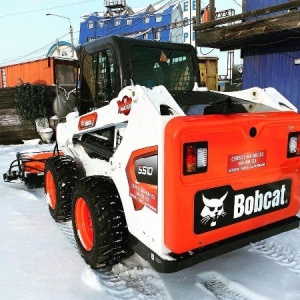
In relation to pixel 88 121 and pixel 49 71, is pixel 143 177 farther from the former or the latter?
pixel 49 71

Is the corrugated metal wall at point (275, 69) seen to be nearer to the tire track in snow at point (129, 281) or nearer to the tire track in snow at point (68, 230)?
the tire track in snow at point (68, 230)

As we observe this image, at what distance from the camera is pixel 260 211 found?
263 centimetres

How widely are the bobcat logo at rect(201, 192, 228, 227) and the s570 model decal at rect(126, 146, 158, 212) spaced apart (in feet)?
1.17

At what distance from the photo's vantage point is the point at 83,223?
3156 mm

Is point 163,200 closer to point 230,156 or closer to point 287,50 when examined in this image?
point 230,156

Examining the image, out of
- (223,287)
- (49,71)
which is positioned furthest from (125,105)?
(49,71)

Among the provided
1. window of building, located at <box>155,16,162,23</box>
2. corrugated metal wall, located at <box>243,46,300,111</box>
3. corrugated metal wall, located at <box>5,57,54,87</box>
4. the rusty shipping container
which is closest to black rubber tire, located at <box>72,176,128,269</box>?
corrugated metal wall, located at <box>243,46,300,111</box>

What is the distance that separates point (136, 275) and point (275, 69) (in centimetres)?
860

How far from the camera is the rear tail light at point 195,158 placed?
7.13 feet

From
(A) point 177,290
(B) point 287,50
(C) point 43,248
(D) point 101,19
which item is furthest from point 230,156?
(D) point 101,19

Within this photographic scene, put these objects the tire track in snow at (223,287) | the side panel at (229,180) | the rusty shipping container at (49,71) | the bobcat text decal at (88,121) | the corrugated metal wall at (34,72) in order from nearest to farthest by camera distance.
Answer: the side panel at (229,180), the tire track in snow at (223,287), the bobcat text decal at (88,121), the rusty shipping container at (49,71), the corrugated metal wall at (34,72)

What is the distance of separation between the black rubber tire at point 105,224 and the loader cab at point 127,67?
91cm

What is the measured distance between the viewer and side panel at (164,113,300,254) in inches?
85.4

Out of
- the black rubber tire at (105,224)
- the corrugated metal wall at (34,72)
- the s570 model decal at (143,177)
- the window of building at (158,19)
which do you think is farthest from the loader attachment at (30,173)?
the window of building at (158,19)
